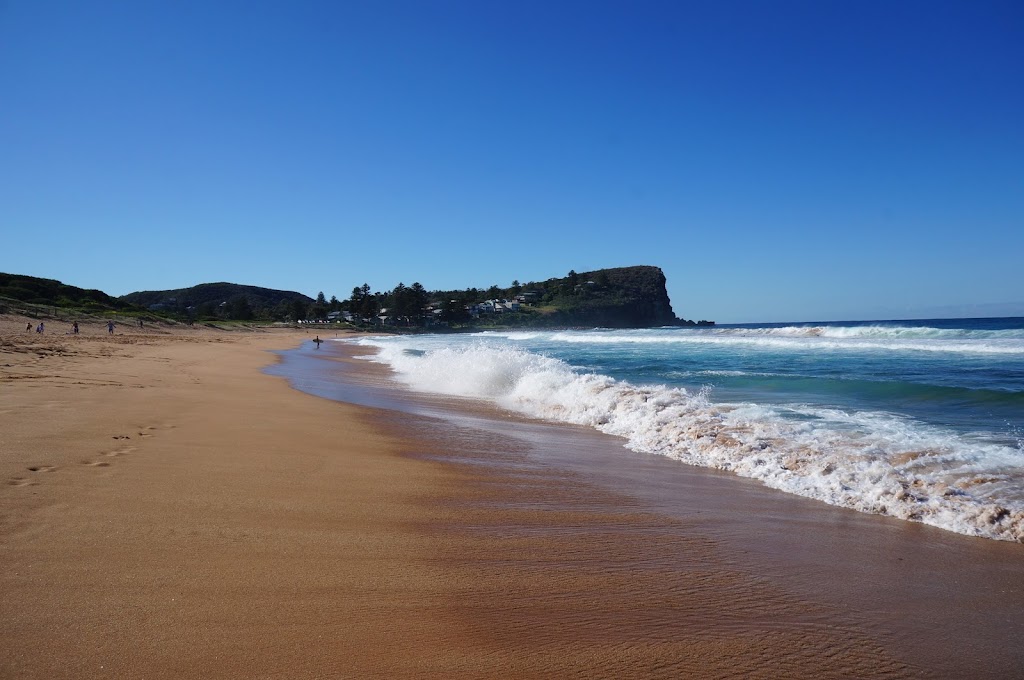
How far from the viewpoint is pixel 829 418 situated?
8641 mm

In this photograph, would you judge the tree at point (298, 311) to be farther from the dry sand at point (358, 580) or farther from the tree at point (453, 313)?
the dry sand at point (358, 580)

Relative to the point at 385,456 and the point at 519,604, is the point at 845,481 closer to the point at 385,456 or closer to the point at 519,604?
the point at 519,604

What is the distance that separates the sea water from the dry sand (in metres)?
2.19

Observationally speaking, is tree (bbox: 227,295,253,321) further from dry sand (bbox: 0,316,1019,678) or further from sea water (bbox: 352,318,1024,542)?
dry sand (bbox: 0,316,1019,678)

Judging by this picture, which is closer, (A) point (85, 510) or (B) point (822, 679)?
(B) point (822, 679)

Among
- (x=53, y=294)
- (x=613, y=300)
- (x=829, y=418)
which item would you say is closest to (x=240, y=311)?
(x=53, y=294)

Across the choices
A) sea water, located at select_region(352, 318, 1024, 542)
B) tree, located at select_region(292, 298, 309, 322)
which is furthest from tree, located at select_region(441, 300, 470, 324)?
sea water, located at select_region(352, 318, 1024, 542)

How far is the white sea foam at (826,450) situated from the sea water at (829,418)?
16 mm

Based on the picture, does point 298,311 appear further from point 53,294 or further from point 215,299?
point 215,299

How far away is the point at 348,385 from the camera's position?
14797mm

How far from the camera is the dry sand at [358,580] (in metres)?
2.35

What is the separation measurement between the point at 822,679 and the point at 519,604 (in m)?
1.40

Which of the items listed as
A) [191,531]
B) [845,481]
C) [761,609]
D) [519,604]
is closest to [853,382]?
[845,481]

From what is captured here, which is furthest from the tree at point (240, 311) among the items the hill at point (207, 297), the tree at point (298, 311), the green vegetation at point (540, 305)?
the hill at point (207, 297)
